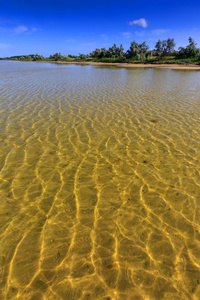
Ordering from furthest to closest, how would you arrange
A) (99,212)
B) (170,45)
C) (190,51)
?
1. (170,45)
2. (190,51)
3. (99,212)

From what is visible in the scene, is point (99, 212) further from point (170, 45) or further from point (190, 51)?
point (170, 45)

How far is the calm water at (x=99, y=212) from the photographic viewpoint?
252 centimetres

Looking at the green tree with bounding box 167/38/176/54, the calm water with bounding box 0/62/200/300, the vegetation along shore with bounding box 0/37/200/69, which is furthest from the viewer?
the green tree with bounding box 167/38/176/54

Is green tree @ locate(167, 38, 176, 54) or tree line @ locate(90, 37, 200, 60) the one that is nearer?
tree line @ locate(90, 37, 200, 60)

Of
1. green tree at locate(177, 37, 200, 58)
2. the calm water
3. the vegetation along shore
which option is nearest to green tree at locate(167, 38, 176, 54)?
the vegetation along shore

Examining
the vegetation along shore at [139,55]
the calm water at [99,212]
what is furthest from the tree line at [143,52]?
the calm water at [99,212]

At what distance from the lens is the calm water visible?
8.25 feet

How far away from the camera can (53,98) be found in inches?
485

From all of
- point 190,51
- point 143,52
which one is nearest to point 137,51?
point 143,52

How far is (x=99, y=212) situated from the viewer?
11.8 ft

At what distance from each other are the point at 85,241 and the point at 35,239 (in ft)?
3.12

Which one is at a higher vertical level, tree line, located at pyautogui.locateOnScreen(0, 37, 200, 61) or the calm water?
tree line, located at pyautogui.locateOnScreen(0, 37, 200, 61)

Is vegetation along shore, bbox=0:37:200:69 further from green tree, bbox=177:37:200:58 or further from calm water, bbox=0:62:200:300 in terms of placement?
calm water, bbox=0:62:200:300

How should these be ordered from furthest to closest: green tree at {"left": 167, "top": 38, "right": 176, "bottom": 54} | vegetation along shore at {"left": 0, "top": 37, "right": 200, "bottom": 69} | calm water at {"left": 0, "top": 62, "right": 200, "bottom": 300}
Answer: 1. green tree at {"left": 167, "top": 38, "right": 176, "bottom": 54}
2. vegetation along shore at {"left": 0, "top": 37, "right": 200, "bottom": 69}
3. calm water at {"left": 0, "top": 62, "right": 200, "bottom": 300}
